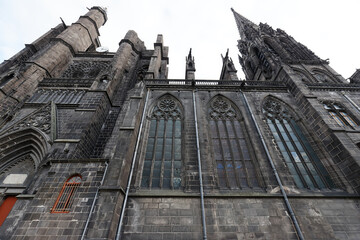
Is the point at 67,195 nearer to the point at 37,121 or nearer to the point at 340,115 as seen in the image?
the point at 37,121

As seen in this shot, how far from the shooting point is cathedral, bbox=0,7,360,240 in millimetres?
5332

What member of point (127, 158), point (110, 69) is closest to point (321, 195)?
point (127, 158)

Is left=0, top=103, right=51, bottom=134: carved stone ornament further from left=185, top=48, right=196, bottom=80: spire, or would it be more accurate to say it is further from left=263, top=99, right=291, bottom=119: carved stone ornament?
left=263, top=99, right=291, bottom=119: carved stone ornament

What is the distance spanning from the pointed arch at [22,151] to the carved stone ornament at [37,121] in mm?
328

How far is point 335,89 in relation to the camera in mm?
11211

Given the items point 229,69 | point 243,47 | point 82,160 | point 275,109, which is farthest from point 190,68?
point 243,47

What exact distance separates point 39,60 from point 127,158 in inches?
464

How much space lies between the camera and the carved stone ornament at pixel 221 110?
9331 mm

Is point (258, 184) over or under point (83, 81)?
under

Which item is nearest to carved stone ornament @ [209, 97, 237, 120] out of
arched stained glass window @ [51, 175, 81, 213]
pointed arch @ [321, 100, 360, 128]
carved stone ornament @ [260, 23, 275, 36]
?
pointed arch @ [321, 100, 360, 128]

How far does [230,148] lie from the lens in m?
7.95

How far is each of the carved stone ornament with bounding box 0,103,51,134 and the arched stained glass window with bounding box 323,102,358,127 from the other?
14.9m

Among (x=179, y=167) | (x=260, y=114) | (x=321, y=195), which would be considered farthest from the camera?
(x=260, y=114)

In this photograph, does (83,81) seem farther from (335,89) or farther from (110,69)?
(335,89)
